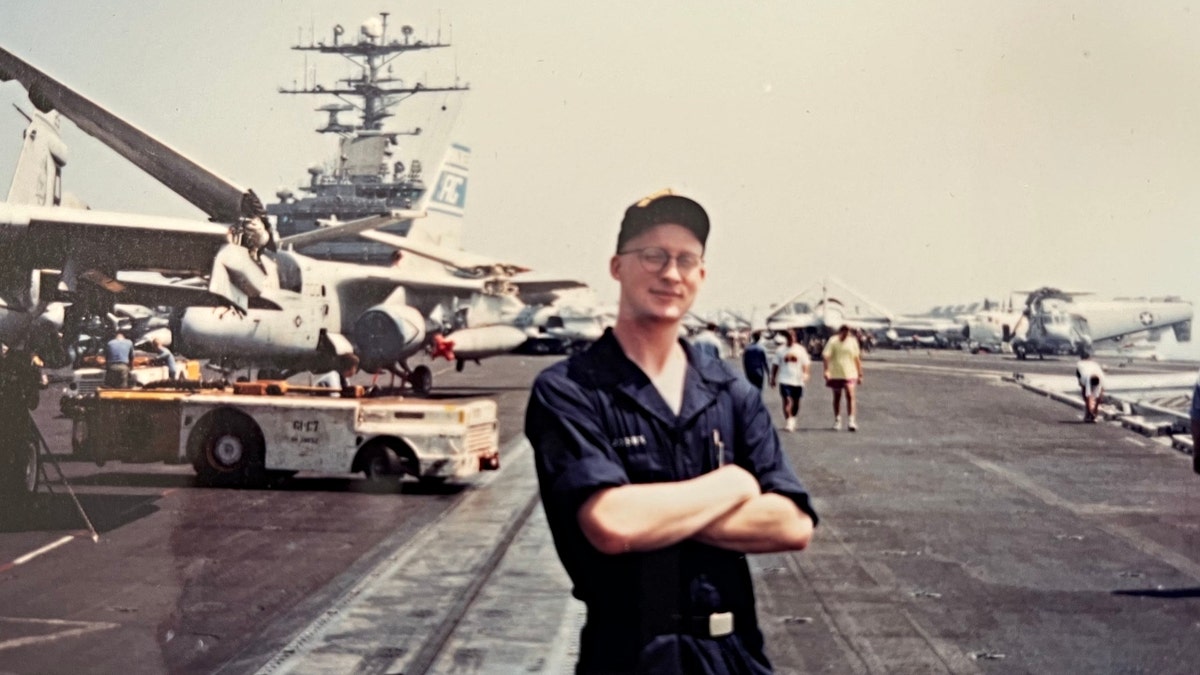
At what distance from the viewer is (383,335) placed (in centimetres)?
3572

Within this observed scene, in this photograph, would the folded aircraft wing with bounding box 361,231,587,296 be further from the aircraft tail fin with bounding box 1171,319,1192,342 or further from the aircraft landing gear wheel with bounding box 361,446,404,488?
the aircraft tail fin with bounding box 1171,319,1192,342

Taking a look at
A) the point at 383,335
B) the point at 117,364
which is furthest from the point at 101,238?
the point at 383,335

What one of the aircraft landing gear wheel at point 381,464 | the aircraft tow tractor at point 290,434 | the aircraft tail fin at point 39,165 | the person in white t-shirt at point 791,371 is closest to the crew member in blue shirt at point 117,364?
the aircraft tail fin at point 39,165

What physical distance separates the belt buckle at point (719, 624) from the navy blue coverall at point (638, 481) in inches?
0.5

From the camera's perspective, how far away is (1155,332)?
348ft

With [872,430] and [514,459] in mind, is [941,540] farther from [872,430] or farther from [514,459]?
[872,430]

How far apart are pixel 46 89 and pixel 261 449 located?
21.2 ft

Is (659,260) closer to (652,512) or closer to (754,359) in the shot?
(652,512)

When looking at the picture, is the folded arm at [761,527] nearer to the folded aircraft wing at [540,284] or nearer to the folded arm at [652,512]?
the folded arm at [652,512]

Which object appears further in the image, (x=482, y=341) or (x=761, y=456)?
(x=482, y=341)

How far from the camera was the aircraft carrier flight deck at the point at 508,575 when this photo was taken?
30.7 ft

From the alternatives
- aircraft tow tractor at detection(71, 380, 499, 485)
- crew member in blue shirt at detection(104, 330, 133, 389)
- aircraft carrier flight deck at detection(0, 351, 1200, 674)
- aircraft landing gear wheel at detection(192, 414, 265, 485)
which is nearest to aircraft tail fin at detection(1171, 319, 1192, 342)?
aircraft carrier flight deck at detection(0, 351, 1200, 674)

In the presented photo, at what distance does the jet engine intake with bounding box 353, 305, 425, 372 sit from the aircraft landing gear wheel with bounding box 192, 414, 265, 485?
16.8 m

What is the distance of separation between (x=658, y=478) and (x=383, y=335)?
3291 centimetres
